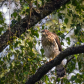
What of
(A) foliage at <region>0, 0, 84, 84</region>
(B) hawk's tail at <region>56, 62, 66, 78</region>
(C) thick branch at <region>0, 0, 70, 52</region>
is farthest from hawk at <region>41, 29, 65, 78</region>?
(C) thick branch at <region>0, 0, 70, 52</region>

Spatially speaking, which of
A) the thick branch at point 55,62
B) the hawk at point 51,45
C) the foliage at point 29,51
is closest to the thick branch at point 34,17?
the foliage at point 29,51

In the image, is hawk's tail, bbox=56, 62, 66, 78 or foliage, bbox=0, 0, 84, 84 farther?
hawk's tail, bbox=56, 62, 66, 78

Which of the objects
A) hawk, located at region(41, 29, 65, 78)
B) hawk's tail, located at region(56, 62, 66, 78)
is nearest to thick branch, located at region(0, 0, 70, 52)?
hawk, located at region(41, 29, 65, 78)

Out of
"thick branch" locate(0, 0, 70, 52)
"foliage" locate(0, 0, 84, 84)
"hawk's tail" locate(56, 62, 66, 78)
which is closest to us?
"foliage" locate(0, 0, 84, 84)

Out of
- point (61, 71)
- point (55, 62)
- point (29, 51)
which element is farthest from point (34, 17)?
point (61, 71)

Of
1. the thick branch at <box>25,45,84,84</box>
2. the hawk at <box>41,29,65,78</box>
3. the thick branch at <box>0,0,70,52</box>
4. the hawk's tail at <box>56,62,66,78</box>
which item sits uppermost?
the thick branch at <box>0,0,70,52</box>

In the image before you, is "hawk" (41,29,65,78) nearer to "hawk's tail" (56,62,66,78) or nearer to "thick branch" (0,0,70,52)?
"hawk's tail" (56,62,66,78)

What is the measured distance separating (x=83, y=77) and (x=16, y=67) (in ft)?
4.89

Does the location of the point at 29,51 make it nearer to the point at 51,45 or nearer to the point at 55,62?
the point at 55,62

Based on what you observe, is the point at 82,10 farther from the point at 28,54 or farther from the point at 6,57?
the point at 6,57

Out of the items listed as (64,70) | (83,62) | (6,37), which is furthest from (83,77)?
(6,37)

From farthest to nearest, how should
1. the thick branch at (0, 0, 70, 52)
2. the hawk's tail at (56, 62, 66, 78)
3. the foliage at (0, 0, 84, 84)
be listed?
the hawk's tail at (56, 62, 66, 78)
the thick branch at (0, 0, 70, 52)
the foliage at (0, 0, 84, 84)

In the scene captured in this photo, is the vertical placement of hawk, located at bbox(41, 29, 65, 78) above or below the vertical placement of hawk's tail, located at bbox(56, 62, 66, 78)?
above

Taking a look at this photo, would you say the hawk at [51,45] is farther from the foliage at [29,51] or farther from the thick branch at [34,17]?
the thick branch at [34,17]
